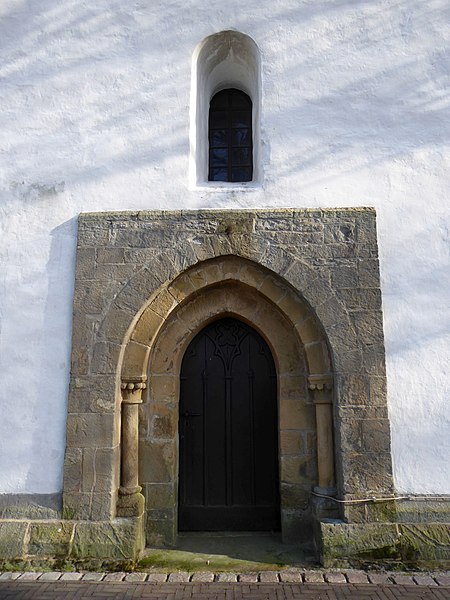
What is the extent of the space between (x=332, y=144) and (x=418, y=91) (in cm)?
92

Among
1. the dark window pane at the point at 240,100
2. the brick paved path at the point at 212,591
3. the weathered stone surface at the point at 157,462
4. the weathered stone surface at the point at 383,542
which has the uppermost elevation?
the dark window pane at the point at 240,100

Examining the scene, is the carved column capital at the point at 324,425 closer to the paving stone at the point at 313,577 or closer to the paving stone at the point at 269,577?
the paving stone at the point at 313,577

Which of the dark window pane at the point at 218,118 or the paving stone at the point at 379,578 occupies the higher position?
the dark window pane at the point at 218,118

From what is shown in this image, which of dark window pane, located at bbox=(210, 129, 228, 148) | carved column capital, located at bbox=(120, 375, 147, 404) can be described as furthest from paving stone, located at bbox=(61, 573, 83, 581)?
dark window pane, located at bbox=(210, 129, 228, 148)

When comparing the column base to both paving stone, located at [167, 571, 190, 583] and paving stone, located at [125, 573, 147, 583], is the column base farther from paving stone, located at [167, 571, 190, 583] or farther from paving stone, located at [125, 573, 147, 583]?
paving stone, located at [167, 571, 190, 583]

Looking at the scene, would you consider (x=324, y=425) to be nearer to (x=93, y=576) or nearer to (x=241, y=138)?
(x=93, y=576)

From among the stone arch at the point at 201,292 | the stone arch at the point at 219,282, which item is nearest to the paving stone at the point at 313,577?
the stone arch at the point at 201,292

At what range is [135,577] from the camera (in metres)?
3.97

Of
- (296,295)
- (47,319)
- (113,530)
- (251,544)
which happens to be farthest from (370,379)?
(47,319)

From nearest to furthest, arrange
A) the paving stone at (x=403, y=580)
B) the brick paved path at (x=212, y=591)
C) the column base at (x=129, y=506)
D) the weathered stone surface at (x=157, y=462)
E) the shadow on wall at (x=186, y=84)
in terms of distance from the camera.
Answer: the brick paved path at (x=212, y=591) → the paving stone at (x=403, y=580) → the column base at (x=129, y=506) → the weathered stone surface at (x=157, y=462) → the shadow on wall at (x=186, y=84)

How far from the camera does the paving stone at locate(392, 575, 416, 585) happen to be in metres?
3.85

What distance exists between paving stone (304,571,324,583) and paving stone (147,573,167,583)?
1.05 metres

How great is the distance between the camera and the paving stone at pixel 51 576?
12.9 ft

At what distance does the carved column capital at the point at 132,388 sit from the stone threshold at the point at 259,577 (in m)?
1.32
